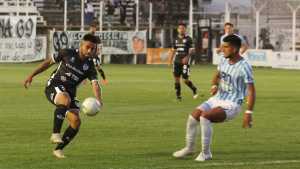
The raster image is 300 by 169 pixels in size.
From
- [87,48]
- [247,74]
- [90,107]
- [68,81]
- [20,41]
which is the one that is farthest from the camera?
[20,41]

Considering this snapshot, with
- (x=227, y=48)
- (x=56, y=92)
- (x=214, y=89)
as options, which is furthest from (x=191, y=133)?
(x=56, y=92)

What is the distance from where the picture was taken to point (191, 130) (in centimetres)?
1202

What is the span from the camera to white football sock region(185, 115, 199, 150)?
11945mm

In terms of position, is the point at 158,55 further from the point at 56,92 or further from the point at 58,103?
the point at 58,103

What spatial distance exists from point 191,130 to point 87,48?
1.87 meters

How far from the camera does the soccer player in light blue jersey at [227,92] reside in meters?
11.6

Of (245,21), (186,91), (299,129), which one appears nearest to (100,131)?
(299,129)

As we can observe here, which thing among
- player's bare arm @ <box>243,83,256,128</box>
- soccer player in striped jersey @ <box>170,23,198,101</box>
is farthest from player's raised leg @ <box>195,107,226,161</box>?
soccer player in striped jersey @ <box>170,23,198,101</box>

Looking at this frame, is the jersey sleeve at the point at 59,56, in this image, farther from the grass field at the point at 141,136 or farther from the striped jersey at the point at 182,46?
the striped jersey at the point at 182,46

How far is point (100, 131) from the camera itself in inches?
629

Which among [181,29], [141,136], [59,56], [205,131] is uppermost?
Answer: [181,29]

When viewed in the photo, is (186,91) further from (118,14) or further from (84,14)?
(118,14)

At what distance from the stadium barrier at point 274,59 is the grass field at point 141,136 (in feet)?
81.8

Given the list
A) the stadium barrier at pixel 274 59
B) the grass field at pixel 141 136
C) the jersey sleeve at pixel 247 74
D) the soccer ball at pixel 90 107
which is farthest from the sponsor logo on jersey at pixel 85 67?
the stadium barrier at pixel 274 59
